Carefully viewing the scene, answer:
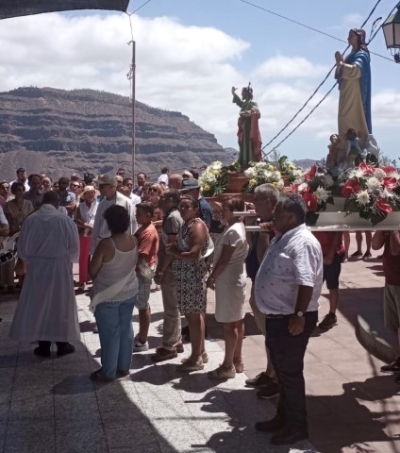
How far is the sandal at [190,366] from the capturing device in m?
5.58

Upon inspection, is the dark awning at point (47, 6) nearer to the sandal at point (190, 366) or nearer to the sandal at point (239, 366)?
the sandal at point (190, 366)

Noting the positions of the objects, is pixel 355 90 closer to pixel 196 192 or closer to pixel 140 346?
pixel 196 192

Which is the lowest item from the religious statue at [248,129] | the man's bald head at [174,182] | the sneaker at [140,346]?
the sneaker at [140,346]

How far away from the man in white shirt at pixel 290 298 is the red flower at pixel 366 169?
2.71ft

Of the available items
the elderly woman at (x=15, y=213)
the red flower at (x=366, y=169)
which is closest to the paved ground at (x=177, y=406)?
the red flower at (x=366, y=169)

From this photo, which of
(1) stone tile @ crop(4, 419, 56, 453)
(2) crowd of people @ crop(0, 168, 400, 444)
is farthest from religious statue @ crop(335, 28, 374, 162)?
(1) stone tile @ crop(4, 419, 56, 453)

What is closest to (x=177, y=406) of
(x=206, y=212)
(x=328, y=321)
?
(x=206, y=212)

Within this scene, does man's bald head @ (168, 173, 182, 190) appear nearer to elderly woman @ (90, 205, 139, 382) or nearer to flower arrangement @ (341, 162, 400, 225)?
elderly woman @ (90, 205, 139, 382)

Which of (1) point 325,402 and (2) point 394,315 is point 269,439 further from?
(2) point 394,315

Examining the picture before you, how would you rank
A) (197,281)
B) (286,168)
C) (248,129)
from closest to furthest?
(197,281), (286,168), (248,129)

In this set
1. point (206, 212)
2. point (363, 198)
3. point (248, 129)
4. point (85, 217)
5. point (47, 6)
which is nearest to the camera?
point (363, 198)

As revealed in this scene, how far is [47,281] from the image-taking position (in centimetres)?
598

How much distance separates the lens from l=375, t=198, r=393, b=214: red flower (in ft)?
14.7

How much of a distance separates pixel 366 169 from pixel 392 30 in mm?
4390
